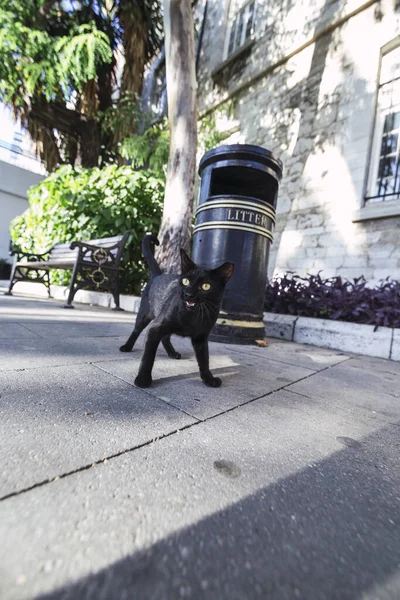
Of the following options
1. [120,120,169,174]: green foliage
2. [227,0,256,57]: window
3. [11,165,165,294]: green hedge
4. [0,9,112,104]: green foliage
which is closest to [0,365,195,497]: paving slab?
[11,165,165,294]: green hedge

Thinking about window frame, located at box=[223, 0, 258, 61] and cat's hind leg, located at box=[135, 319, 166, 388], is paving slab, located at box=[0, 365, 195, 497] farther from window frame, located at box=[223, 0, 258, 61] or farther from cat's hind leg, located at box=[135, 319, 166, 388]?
window frame, located at box=[223, 0, 258, 61]

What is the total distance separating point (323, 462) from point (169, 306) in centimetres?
97

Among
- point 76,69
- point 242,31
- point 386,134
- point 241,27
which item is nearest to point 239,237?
point 386,134

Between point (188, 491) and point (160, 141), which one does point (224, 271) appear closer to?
point (188, 491)

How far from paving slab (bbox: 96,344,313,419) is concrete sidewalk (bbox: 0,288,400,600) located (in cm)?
2

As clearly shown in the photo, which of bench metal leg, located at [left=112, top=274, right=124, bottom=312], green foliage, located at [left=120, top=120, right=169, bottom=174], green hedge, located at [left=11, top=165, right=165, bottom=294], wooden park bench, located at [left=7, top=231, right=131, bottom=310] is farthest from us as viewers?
green foliage, located at [left=120, top=120, right=169, bottom=174]

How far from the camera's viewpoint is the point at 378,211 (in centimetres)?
467

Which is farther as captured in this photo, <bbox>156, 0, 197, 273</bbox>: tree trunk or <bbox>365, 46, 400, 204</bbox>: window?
<bbox>365, 46, 400, 204</bbox>: window

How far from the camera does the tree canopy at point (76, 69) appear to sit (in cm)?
686

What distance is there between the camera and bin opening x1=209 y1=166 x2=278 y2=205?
3221 millimetres

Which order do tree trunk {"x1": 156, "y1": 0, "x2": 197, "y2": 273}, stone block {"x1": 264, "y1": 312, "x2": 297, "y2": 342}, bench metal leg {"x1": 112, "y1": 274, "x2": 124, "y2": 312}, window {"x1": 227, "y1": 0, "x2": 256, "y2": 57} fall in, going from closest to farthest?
1. stone block {"x1": 264, "y1": 312, "x2": 297, "y2": 342}
2. tree trunk {"x1": 156, "y1": 0, "x2": 197, "y2": 273}
3. bench metal leg {"x1": 112, "y1": 274, "x2": 124, "y2": 312}
4. window {"x1": 227, "y1": 0, "x2": 256, "y2": 57}

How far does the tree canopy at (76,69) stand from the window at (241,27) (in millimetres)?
2645

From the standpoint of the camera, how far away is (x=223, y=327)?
120 inches

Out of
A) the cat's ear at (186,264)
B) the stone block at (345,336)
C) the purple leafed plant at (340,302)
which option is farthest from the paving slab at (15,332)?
the purple leafed plant at (340,302)
